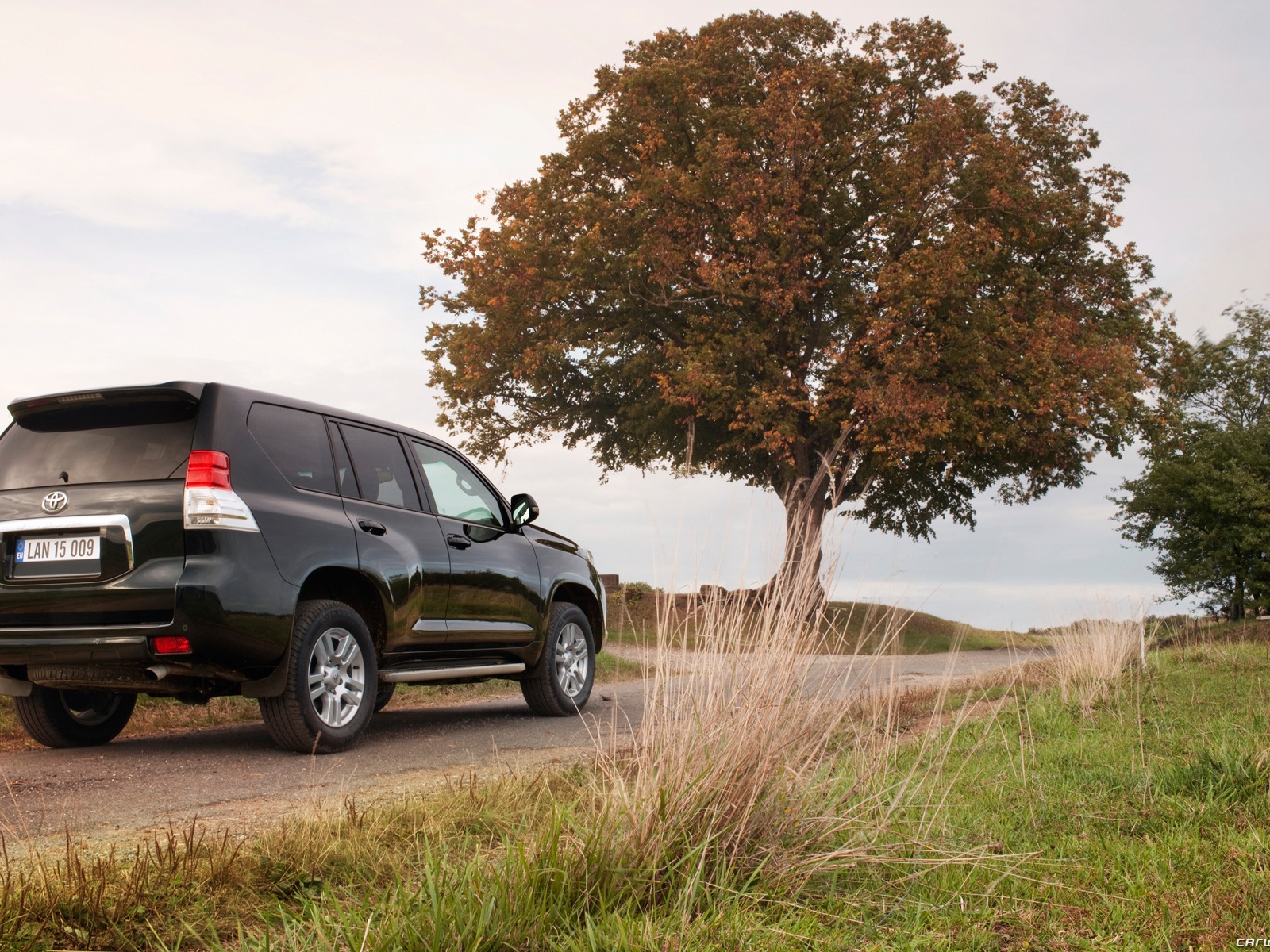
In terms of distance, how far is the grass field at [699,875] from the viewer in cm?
277

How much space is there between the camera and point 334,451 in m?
7.02

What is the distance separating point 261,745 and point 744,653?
4254mm

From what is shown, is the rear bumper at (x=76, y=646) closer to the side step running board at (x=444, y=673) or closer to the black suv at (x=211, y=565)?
the black suv at (x=211, y=565)

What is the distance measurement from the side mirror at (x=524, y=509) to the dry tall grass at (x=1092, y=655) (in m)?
4.48

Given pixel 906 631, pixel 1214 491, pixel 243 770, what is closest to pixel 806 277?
pixel 906 631

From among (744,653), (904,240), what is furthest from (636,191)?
(744,653)

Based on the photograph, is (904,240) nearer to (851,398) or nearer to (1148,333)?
(851,398)

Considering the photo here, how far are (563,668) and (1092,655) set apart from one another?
485 centimetres

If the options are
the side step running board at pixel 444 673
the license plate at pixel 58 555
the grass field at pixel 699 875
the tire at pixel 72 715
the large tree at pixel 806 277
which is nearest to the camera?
the grass field at pixel 699 875

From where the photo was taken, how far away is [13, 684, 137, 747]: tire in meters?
6.84

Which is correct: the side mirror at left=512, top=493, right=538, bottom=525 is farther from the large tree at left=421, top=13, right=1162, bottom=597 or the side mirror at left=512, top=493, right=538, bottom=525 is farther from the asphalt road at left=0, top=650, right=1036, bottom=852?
the large tree at left=421, top=13, right=1162, bottom=597

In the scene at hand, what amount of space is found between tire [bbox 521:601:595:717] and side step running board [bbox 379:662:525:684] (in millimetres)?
361

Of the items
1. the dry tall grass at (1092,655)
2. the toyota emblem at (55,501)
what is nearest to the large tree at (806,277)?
the dry tall grass at (1092,655)

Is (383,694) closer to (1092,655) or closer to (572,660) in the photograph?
(572,660)
